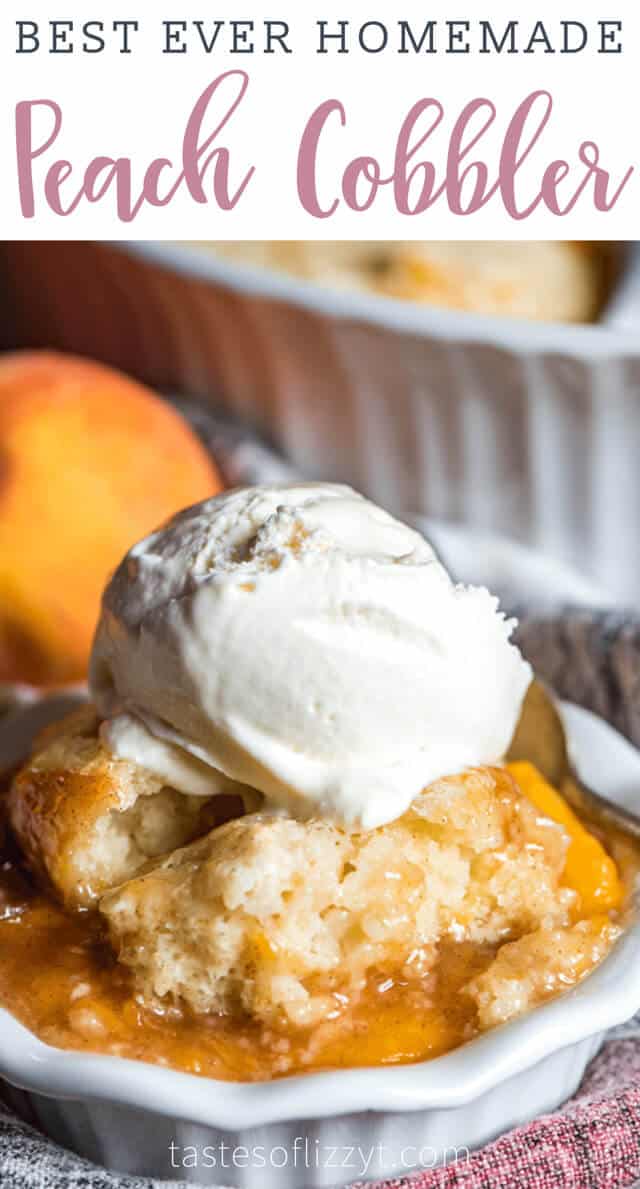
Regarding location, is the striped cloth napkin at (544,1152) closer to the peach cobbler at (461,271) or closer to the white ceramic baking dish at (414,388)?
the white ceramic baking dish at (414,388)

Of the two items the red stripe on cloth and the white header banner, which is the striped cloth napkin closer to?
the red stripe on cloth

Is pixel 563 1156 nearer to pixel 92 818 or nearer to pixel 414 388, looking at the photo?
pixel 92 818

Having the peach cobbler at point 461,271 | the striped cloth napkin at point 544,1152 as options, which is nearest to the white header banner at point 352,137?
the peach cobbler at point 461,271

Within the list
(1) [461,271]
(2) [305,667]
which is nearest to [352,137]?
(1) [461,271]

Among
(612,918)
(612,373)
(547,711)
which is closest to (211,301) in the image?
(612,373)

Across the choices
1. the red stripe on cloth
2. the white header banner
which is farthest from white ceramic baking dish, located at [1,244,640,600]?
the red stripe on cloth
